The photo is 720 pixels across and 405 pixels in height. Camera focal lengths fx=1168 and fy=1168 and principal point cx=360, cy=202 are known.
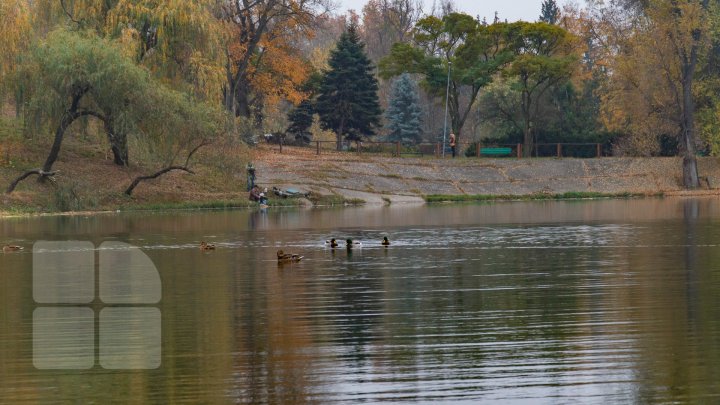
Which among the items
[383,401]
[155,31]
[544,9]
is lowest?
[383,401]

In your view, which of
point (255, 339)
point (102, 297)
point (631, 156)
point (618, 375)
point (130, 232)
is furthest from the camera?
point (631, 156)

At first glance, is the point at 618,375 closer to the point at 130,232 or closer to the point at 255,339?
the point at 255,339

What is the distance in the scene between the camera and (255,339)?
18.4 meters

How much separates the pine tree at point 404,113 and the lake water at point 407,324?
69567 millimetres

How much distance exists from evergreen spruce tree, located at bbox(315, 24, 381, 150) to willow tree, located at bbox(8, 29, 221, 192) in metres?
33.5

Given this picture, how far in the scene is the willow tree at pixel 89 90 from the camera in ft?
194

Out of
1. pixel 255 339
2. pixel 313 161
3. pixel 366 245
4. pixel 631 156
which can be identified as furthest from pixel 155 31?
pixel 255 339

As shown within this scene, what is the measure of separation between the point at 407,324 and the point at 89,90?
4407cm

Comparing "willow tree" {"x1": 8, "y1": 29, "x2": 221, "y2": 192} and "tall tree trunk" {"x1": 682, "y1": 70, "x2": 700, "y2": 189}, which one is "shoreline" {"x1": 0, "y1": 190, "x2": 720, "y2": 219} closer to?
"tall tree trunk" {"x1": 682, "y1": 70, "x2": 700, "y2": 189}

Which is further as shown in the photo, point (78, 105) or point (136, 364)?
point (78, 105)

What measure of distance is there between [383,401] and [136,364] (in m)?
4.28

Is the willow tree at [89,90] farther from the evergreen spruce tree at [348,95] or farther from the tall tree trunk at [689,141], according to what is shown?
the tall tree trunk at [689,141]

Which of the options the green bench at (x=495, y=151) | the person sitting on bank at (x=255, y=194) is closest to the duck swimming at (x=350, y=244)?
the person sitting on bank at (x=255, y=194)

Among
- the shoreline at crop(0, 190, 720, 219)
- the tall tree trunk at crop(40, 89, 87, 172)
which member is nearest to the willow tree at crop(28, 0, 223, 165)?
the tall tree trunk at crop(40, 89, 87, 172)
